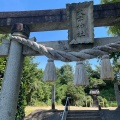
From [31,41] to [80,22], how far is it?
95cm

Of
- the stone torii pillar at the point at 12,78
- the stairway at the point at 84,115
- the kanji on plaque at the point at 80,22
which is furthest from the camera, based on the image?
the stairway at the point at 84,115

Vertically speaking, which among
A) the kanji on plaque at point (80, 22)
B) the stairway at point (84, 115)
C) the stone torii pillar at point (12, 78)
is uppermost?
the kanji on plaque at point (80, 22)

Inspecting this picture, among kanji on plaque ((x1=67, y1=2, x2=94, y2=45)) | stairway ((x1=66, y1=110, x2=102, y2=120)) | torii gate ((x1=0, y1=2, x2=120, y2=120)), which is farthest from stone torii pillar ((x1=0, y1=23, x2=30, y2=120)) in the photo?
stairway ((x1=66, y1=110, x2=102, y2=120))

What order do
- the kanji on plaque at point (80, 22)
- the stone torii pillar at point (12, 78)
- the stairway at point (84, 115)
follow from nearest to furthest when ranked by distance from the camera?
the stone torii pillar at point (12, 78) → the kanji on plaque at point (80, 22) → the stairway at point (84, 115)

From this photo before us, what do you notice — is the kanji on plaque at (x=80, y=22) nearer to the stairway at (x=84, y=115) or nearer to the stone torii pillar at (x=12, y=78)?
the stone torii pillar at (x=12, y=78)

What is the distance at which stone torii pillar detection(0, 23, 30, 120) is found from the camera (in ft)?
9.55

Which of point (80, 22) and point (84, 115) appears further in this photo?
point (84, 115)

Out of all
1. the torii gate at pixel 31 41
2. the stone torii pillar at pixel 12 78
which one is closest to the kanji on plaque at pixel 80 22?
the torii gate at pixel 31 41

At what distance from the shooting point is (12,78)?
3.05 m

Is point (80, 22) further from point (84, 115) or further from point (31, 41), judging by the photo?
point (84, 115)

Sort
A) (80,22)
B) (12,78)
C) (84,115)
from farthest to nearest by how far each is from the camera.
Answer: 1. (84,115)
2. (80,22)
3. (12,78)

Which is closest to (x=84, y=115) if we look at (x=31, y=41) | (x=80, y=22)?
(x=80, y=22)

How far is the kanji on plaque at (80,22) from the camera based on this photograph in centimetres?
323

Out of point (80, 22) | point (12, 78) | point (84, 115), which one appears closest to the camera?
point (12, 78)
